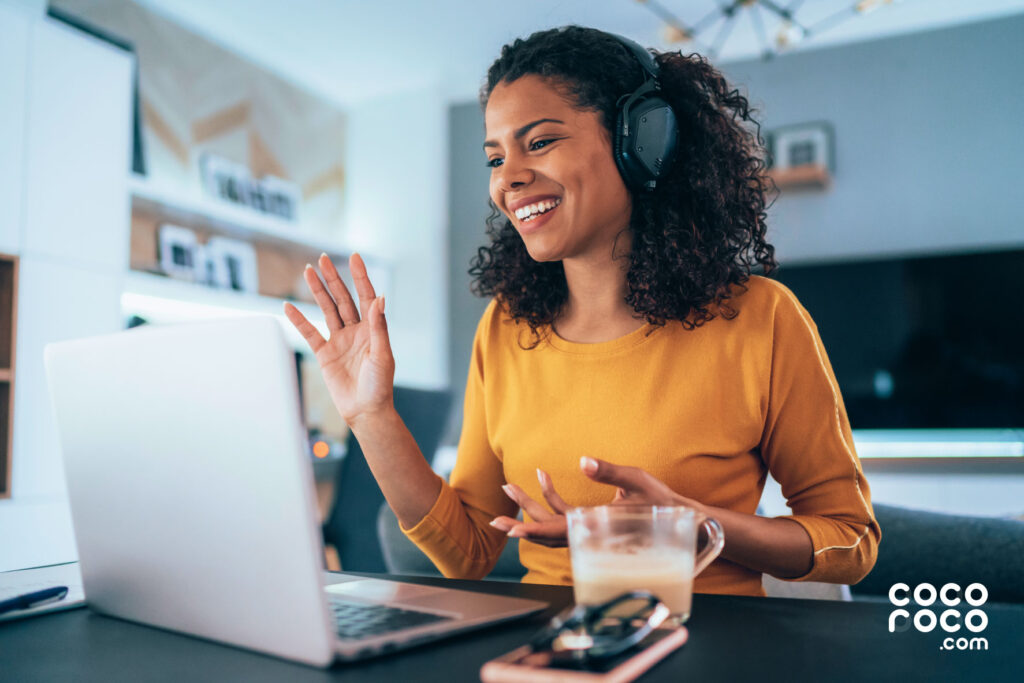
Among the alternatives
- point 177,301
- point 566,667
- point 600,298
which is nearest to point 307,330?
point 600,298

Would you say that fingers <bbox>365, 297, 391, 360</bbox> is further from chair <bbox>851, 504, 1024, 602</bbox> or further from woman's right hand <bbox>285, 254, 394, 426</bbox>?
chair <bbox>851, 504, 1024, 602</bbox>

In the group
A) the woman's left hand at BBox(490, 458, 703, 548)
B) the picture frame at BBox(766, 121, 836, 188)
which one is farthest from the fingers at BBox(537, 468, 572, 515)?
the picture frame at BBox(766, 121, 836, 188)

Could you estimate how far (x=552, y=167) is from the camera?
104 centimetres

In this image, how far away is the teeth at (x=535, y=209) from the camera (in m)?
1.05

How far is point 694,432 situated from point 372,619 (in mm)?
530

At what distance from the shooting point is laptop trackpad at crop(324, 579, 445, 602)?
667 millimetres

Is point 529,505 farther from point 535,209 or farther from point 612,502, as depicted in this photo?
point 535,209

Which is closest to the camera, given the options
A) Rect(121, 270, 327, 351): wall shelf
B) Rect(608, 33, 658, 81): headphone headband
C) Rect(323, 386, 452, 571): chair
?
Rect(608, 33, 658, 81): headphone headband

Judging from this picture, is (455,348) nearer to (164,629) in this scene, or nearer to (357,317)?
(357,317)

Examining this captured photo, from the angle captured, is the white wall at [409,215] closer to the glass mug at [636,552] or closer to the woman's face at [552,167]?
the woman's face at [552,167]

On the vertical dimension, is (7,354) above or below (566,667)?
above

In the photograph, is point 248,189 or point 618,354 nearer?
point 618,354

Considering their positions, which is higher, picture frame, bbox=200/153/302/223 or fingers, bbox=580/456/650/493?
picture frame, bbox=200/153/302/223

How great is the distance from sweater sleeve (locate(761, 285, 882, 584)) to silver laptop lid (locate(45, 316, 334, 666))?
606mm
